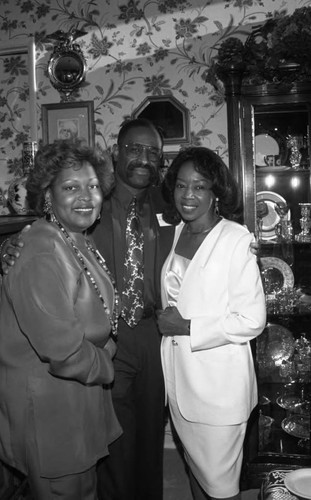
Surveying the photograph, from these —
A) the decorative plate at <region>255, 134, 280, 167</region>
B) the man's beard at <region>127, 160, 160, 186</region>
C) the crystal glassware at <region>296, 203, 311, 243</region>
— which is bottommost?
the crystal glassware at <region>296, 203, 311, 243</region>

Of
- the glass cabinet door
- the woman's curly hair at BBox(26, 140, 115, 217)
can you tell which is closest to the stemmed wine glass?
the glass cabinet door

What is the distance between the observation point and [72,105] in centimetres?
316

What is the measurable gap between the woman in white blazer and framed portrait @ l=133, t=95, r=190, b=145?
1038 millimetres

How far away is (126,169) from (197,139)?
91cm

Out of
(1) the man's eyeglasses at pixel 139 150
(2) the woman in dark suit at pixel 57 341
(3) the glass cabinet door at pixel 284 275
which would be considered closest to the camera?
(2) the woman in dark suit at pixel 57 341

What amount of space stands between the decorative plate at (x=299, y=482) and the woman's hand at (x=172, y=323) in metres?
0.58

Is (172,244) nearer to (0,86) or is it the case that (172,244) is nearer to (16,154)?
(16,154)

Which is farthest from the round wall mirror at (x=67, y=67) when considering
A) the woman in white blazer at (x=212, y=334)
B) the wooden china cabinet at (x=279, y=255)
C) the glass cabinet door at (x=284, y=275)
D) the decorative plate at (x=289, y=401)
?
the decorative plate at (x=289, y=401)

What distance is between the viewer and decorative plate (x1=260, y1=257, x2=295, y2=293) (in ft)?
9.22

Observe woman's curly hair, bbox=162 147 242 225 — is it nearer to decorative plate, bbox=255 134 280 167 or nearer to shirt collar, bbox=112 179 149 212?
shirt collar, bbox=112 179 149 212

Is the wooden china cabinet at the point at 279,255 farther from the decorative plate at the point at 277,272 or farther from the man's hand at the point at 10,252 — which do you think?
the man's hand at the point at 10,252

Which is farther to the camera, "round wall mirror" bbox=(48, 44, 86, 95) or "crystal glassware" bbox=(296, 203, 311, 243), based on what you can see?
"round wall mirror" bbox=(48, 44, 86, 95)

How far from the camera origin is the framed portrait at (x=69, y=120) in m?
3.16

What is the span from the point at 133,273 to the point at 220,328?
0.47m
